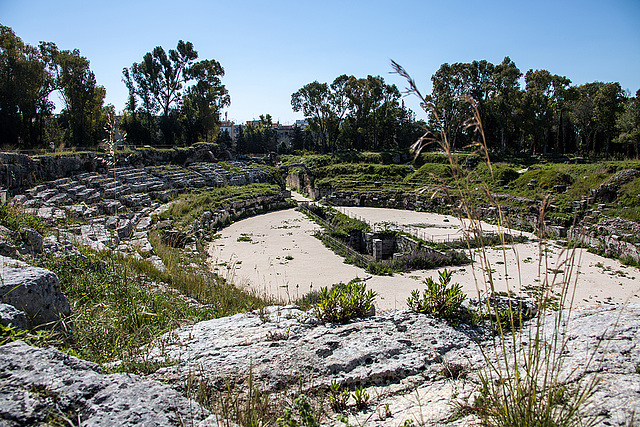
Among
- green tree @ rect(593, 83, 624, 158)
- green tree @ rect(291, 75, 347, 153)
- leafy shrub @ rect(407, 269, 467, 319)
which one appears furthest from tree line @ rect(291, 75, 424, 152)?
leafy shrub @ rect(407, 269, 467, 319)

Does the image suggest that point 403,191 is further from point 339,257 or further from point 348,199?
point 339,257

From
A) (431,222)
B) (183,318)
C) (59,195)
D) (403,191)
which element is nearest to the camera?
(183,318)

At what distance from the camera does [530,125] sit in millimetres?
34469

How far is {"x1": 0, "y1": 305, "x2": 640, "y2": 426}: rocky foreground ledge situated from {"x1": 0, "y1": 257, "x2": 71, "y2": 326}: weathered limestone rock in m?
0.98

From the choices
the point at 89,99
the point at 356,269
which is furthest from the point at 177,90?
the point at 356,269

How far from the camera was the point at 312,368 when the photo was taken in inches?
125

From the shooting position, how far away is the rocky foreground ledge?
212 cm

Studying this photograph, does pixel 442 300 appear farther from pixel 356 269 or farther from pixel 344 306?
pixel 356 269

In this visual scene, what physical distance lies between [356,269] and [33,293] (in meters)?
11.9

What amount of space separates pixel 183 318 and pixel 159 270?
126 inches

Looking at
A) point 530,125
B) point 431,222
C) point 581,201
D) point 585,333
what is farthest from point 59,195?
point 530,125

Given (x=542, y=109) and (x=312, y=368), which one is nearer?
(x=312, y=368)

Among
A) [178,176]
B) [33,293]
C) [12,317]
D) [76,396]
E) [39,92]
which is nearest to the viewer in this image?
[76,396]

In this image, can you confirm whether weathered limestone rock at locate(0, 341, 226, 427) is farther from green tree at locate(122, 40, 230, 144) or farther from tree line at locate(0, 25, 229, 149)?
green tree at locate(122, 40, 230, 144)
